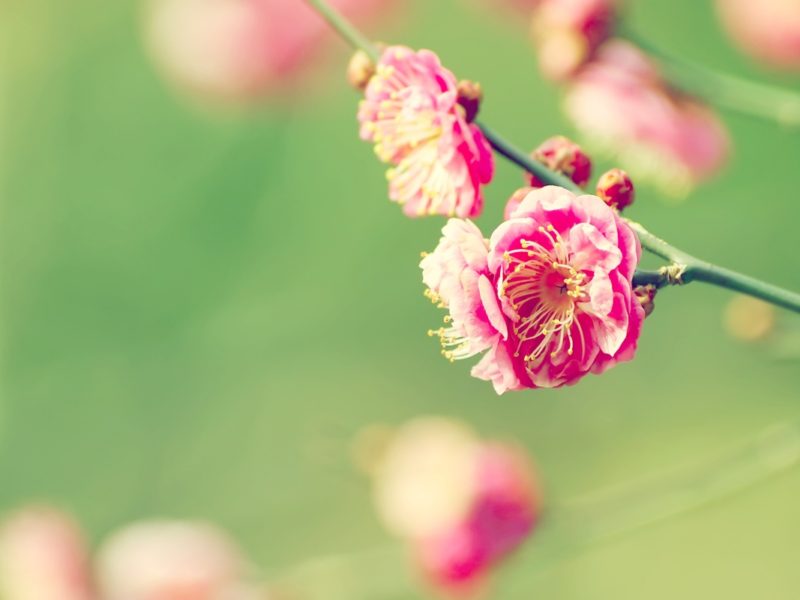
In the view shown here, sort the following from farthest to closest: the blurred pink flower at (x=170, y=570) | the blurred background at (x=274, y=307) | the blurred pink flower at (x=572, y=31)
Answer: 1. the blurred background at (x=274, y=307)
2. the blurred pink flower at (x=170, y=570)
3. the blurred pink flower at (x=572, y=31)

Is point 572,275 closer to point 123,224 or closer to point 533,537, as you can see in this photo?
point 533,537

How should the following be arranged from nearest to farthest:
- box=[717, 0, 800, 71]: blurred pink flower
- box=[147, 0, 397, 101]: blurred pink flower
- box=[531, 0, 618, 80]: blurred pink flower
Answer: box=[531, 0, 618, 80]: blurred pink flower
box=[717, 0, 800, 71]: blurred pink flower
box=[147, 0, 397, 101]: blurred pink flower

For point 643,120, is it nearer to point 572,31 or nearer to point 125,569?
point 572,31

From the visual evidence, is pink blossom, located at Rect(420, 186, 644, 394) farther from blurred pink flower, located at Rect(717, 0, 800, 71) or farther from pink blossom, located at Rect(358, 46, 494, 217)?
blurred pink flower, located at Rect(717, 0, 800, 71)

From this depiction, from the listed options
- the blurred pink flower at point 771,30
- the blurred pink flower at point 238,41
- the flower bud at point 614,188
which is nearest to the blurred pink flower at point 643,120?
the blurred pink flower at point 771,30

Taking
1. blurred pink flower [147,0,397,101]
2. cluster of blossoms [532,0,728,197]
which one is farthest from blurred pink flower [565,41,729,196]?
blurred pink flower [147,0,397,101]

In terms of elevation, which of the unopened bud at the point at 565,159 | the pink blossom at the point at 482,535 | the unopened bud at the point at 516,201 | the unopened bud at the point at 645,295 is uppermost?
the pink blossom at the point at 482,535

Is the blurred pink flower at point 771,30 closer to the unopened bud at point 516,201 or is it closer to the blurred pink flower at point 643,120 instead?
the blurred pink flower at point 643,120
